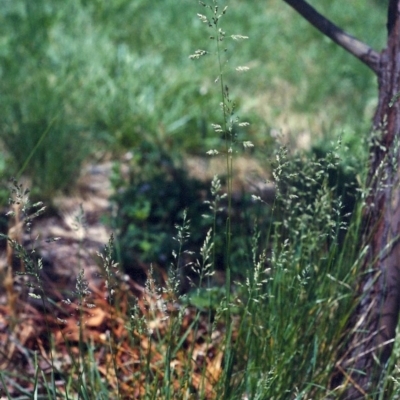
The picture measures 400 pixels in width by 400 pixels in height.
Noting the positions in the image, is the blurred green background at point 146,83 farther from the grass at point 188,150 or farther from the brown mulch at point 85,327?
the brown mulch at point 85,327

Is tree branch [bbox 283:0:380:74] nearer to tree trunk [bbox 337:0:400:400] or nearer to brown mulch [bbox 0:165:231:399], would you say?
tree trunk [bbox 337:0:400:400]

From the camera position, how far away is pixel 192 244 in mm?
3064

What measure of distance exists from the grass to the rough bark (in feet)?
0.17

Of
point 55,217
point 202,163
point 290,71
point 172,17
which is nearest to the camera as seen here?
point 55,217

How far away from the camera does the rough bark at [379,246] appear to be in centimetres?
189

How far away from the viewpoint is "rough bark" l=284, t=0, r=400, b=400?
6.20 ft

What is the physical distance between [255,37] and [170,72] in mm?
1128

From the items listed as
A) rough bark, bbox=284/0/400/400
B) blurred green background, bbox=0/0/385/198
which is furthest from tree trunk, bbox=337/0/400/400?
blurred green background, bbox=0/0/385/198

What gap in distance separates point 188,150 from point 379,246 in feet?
7.01

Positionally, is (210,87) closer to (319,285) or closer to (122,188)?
(122,188)

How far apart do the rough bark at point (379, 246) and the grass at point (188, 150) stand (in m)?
0.05

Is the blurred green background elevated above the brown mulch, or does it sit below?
above

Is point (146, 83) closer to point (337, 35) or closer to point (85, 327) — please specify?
point (337, 35)

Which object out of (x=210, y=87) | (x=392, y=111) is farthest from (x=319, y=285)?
(x=210, y=87)
